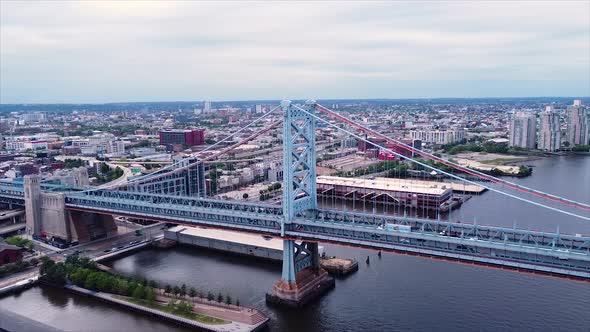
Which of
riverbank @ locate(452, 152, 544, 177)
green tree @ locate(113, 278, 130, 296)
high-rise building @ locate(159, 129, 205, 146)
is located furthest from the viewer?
high-rise building @ locate(159, 129, 205, 146)

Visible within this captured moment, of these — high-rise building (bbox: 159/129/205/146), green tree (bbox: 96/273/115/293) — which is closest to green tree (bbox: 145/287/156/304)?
green tree (bbox: 96/273/115/293)

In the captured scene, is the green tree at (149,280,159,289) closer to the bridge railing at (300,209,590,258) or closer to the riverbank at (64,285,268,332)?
the riverbank at (64,285,268,332)

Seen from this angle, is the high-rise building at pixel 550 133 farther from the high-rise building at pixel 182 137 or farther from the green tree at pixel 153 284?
the green tree at pixel 153 284

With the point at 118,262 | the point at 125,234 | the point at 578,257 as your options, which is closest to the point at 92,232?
the point at 125,234

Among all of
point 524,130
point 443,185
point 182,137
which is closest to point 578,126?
point 524,130

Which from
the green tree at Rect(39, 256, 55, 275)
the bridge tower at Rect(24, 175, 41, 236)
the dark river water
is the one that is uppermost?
the bridge tower at Rect(24, 175, 41, 236)

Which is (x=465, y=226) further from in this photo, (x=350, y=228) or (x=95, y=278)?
(x=95, y=278)
